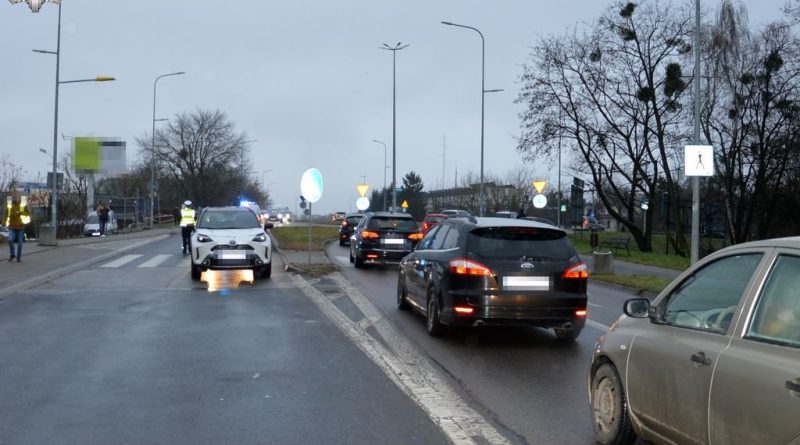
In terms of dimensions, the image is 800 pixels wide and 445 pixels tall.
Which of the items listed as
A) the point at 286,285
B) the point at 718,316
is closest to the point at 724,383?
the point at 718,316

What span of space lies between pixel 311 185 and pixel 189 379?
12.6 metres

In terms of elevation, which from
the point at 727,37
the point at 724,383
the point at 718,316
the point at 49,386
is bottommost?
the point at 49,386

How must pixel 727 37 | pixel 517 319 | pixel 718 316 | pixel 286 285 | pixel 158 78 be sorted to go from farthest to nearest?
pixel 158 78
pixel 727 37
pixel 286 285
pixel 517 319
pixel 718 316

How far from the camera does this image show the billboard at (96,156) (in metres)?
30.2

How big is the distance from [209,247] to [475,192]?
187 feet

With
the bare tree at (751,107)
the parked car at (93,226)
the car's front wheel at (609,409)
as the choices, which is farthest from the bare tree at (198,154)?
the car's front wheel at (609,409)

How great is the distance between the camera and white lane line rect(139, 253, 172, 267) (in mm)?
19438

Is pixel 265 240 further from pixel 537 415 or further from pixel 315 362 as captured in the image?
pixel 537 415

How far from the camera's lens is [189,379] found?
6.84m

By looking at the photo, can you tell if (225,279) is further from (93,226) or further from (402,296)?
(93,226)

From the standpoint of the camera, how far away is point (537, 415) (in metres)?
5.82

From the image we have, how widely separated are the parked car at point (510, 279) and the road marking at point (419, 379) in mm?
815

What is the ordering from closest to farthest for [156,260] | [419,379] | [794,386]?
[794,386]
[419,379]
[156,260]

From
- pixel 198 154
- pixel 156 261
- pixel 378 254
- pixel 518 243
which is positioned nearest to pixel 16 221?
pixel 156 261
